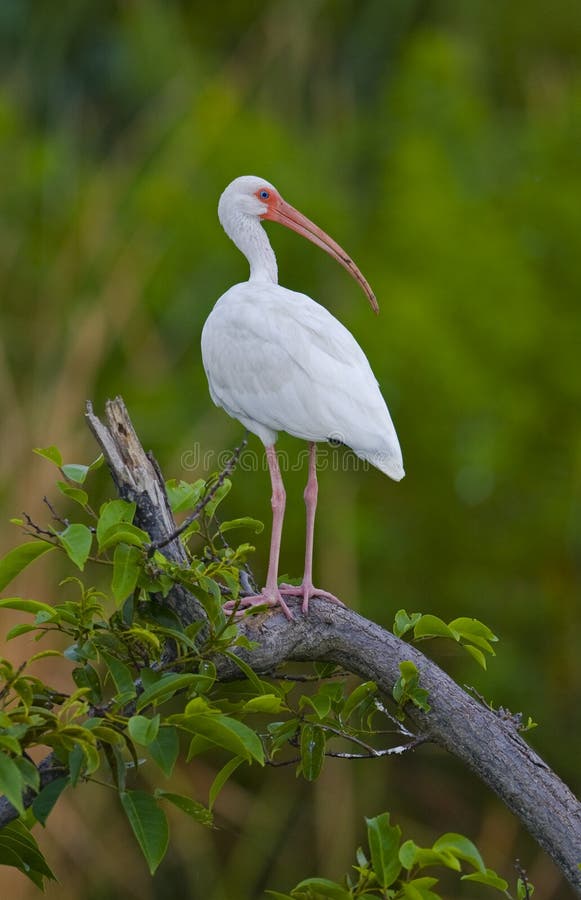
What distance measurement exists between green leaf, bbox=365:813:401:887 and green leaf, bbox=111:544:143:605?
0.81 meters

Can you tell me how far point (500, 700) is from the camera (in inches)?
479

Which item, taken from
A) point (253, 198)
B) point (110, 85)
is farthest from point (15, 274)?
point (253, 198)

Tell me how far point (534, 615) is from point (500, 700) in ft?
3.32

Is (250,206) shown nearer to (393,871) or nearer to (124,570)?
(124,570)

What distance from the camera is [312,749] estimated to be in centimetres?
368

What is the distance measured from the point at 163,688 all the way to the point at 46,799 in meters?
0.44

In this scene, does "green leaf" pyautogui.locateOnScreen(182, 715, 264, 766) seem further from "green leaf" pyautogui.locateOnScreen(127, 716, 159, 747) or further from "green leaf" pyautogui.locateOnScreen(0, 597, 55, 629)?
"green leaf" pyautogui.locateOnScreen(0, 597, 55, 629)

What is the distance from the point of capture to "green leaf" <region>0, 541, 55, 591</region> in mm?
3309

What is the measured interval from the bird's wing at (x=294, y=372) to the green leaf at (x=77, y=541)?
4.44 feet

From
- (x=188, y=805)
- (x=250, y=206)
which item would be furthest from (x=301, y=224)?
(x=188, y=805)

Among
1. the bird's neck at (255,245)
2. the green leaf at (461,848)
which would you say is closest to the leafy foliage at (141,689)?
the green leaf at (461,848)

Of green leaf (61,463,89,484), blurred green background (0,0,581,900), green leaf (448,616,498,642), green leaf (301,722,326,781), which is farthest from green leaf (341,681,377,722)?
blurred green background (0,0,581,900)

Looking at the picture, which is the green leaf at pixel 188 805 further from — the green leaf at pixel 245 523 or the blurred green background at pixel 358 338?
the blurred green background at pixel 358 338

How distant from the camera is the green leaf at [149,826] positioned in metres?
3.04
